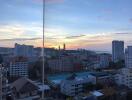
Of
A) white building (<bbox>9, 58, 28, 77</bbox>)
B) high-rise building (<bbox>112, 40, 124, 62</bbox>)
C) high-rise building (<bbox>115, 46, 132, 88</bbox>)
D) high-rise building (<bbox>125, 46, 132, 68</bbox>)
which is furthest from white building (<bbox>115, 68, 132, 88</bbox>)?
white building (<bbox>9, 58, 28, 77</bbox>)

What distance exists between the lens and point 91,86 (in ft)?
24.4

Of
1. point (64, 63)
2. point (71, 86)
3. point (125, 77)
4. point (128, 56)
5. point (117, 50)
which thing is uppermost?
point (117, 50)

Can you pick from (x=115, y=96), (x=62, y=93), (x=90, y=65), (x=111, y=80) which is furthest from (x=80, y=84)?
(x=90, y=65)

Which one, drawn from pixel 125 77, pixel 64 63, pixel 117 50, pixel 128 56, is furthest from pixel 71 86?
pixel 117 50

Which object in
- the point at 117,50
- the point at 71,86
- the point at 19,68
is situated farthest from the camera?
Result: the point at 117,50

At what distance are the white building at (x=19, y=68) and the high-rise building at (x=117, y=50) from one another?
3087 mm

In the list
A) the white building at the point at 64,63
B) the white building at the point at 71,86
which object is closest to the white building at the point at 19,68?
the white building at the point at 64,63

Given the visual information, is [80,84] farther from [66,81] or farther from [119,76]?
[119,76]

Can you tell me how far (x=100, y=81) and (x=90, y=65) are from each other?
1.82m

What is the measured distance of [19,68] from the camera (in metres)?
8.47

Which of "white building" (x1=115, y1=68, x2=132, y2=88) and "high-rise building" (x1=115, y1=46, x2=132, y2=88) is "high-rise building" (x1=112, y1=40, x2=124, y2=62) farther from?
"white building" (x1=115, y1=68, x2=132, y2=88)

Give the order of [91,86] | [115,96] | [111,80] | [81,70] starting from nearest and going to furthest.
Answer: [115,96] → [91,86] → [111,80] → [81,70]

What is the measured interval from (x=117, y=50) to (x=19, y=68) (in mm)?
3458

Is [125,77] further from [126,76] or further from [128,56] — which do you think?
[128,56]
